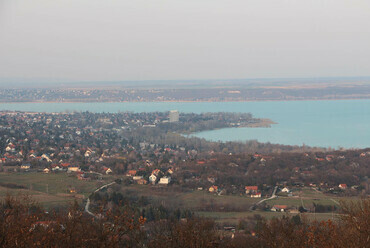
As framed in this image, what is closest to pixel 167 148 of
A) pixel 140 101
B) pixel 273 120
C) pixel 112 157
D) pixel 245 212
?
pixel 112 157

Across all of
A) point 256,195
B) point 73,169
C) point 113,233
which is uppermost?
point 113,233

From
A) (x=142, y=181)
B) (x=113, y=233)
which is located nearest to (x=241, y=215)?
A: (x=142, y=181)

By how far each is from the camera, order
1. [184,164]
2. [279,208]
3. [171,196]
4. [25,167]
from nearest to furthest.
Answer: [279,208], [171,196], [25,167], [184,164]

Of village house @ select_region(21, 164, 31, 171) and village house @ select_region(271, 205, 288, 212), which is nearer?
village house @ select_region(271, 205, 288, 212)

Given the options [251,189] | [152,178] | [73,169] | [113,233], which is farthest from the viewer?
[73,169]

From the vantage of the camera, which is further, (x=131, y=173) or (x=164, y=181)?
(x=131, y=173)

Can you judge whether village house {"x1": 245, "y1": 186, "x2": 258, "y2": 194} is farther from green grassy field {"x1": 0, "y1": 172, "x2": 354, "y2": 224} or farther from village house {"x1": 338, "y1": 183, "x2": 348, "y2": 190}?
village house {"x1": 338, "y1": 183, "x2": 348, "y2": 190}

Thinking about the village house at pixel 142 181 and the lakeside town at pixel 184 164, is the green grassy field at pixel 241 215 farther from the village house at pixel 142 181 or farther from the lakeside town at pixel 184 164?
the village house at pixel 142 181

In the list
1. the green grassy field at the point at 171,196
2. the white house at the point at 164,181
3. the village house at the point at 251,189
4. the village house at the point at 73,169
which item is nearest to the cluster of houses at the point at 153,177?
the white house at the point at 164,181

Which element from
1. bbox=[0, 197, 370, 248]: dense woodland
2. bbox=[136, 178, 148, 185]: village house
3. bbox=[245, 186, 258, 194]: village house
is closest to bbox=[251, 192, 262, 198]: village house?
bbox=[245, 186, 258, 194]: village house

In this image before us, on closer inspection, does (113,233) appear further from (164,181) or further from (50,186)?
(164,181)

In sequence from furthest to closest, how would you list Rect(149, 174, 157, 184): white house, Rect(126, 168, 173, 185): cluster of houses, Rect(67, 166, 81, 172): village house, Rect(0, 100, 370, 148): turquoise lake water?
Rect(0, 100, 370, 148): turquoise lake water, Rect(67, 166, 81, 172): village house, Rect(149, 174, 157, 184): white house, Rect(126, 168, 173, 185): cluster of houses
